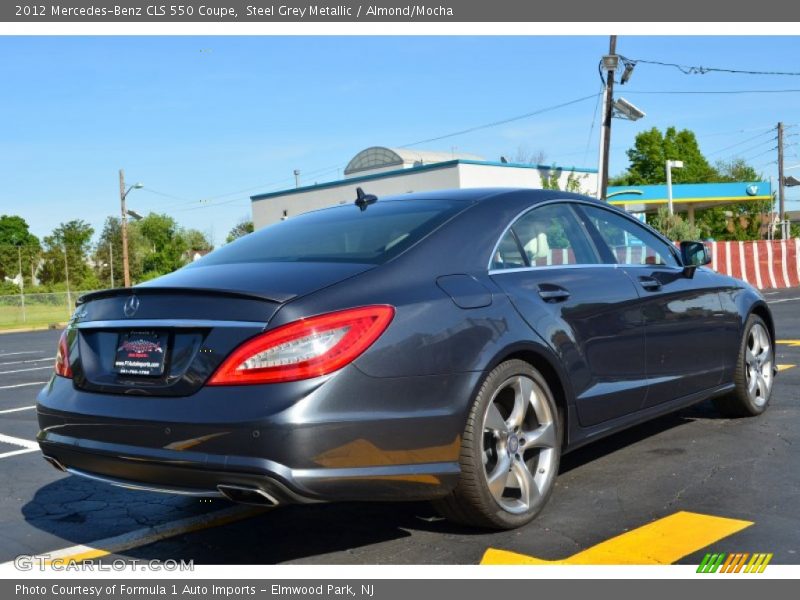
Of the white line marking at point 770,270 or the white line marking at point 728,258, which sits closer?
the white line marking at point 728,258

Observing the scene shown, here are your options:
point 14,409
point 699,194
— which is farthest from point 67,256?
point 14,409

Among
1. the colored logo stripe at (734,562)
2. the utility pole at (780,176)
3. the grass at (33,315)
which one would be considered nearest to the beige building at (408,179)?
the grass at (33,315)

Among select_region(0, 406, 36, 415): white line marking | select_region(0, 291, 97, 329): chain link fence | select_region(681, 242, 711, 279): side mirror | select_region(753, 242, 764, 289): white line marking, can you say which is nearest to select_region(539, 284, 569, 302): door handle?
select_region(681, 242, 711, 279): side mirror

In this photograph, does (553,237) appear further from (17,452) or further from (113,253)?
(113,253)

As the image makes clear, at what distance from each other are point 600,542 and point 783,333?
30.0 ft

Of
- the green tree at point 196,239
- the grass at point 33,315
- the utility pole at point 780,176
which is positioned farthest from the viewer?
the green tree at point 196,239

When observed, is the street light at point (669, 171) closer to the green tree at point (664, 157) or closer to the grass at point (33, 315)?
the grass at point (33, 315)

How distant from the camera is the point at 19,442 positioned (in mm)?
6613

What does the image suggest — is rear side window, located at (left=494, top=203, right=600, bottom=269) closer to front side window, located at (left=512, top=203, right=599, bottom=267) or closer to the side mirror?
front side window, located at (left=512, top=203, right=599, bottom=267)

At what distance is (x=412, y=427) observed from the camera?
332cm

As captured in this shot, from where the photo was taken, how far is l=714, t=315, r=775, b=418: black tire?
582 centimetres

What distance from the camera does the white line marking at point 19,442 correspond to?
641 centimetres

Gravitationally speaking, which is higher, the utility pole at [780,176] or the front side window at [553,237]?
the utility pole at [780,176]

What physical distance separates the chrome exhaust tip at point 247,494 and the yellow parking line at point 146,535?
975 mm
